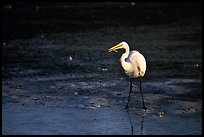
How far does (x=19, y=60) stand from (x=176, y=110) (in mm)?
9702

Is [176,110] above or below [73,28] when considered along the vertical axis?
below

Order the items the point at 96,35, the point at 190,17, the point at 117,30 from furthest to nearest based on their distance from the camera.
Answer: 1. the point at 190,17
2. the point at 117,30
3. the point at 96,35

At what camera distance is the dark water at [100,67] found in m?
13.8

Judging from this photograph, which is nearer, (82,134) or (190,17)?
(82,134)

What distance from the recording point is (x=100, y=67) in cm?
2011

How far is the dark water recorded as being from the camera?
541 inches

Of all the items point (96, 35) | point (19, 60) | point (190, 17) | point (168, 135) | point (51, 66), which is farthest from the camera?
point (190, 17)

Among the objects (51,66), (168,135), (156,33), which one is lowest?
(168,135)

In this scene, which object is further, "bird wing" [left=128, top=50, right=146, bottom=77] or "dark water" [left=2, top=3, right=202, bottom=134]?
"bird wing" [left=128, top=50, right=146, bottom=77]

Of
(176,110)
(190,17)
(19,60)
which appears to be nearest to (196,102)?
(176,110)

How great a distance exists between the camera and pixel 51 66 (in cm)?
2064

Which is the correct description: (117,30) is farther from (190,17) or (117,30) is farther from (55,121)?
(55,121)

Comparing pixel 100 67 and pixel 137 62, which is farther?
pixel 100 67

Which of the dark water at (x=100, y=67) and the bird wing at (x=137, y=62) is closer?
the dark water at (x=100, y=67)
